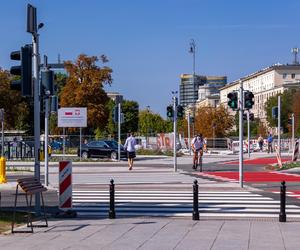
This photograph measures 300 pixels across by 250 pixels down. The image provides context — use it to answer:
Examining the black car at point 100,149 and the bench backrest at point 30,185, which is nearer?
the bench backrest at point 30,185

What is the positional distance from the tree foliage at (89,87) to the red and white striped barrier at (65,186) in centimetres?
5254

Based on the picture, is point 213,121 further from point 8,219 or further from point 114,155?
point 8,219

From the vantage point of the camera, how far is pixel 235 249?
10711 mm

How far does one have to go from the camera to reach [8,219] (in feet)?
48.2

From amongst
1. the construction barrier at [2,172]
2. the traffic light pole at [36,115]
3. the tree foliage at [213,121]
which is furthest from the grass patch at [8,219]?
the tree foliage at [213,121]

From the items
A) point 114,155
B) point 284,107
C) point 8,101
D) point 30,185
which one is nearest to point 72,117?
point 114,155

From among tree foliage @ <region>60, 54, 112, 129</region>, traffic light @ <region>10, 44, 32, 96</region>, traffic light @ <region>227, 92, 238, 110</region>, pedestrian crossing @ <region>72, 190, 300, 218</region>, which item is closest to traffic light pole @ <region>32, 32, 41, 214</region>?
traffic light @ <region>10, 44, 32, 96</region>

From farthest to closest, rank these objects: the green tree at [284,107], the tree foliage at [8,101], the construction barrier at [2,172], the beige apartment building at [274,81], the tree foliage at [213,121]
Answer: the beige apartment building at [274,81] → the green tree at [284,107] → the tree foliage at [213,121] → the tree foliage at [8,101] → the construction barrier at [2,172]

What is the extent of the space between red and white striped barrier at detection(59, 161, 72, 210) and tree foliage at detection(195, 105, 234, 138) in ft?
280

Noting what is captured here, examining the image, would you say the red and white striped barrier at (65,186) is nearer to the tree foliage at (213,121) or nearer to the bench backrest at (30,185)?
the bench backrest at (30,185)

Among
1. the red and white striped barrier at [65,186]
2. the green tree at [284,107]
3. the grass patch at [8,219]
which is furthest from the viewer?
the green tree at [284,107]

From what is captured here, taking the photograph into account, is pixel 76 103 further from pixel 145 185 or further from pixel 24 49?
pixel 24 49

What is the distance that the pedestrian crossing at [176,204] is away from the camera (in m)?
16.2

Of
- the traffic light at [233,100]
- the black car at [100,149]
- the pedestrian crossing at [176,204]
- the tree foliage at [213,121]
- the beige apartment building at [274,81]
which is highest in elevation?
the beige apartment building at [274,81]
